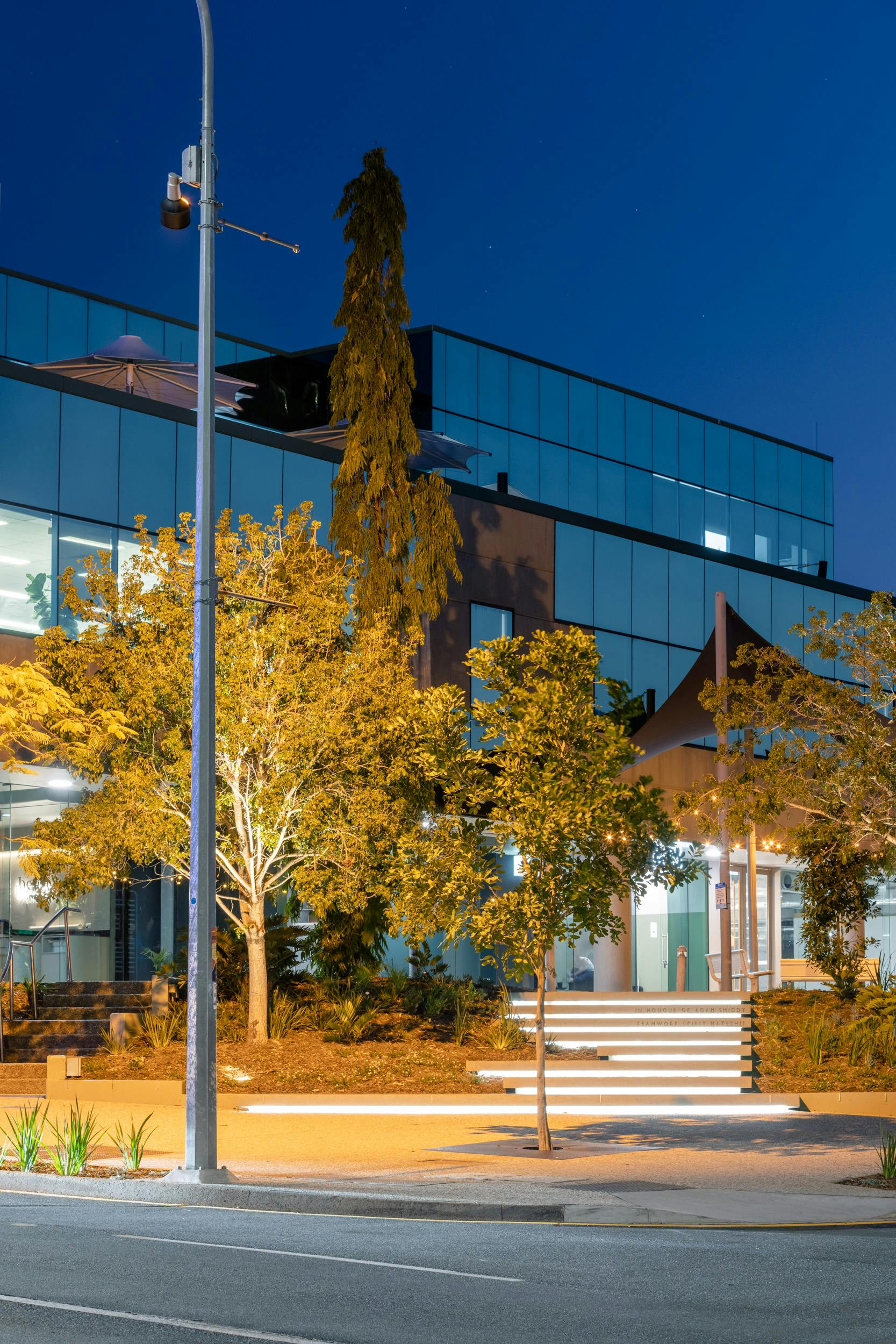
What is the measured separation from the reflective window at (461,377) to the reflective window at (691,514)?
1058 cm

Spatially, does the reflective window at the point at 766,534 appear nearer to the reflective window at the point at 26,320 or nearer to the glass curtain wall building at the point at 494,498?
the glass curtain wall building at the point at 494,498

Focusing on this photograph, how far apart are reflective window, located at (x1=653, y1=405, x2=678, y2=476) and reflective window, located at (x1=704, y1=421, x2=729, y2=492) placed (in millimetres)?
1730

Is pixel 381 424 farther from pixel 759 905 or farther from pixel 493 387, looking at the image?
pixel 493 387

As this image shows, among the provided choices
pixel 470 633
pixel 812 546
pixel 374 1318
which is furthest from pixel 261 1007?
pixel 812 546

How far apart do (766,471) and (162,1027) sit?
46.6 metres

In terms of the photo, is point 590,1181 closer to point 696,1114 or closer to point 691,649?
point 696,1114

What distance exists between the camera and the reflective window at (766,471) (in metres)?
64.8

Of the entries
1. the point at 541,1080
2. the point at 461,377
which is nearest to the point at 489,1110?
the point at 541,1080

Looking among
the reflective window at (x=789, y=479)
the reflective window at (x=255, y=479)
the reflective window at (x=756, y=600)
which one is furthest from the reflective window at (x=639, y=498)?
the reflective window at (x=255, y=479)

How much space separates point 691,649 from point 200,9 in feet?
99.7

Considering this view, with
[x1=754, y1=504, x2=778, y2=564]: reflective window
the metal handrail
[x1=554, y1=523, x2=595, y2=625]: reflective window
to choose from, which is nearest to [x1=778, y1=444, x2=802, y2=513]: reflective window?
[x1=754, y1=504, x2=778, y2=564]: reflective window

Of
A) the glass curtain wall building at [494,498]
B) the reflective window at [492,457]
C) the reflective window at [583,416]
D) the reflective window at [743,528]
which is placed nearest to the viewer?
the glass curtain wall building at [494,498]

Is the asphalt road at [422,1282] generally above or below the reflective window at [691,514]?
below

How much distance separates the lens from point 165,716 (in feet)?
79.7
